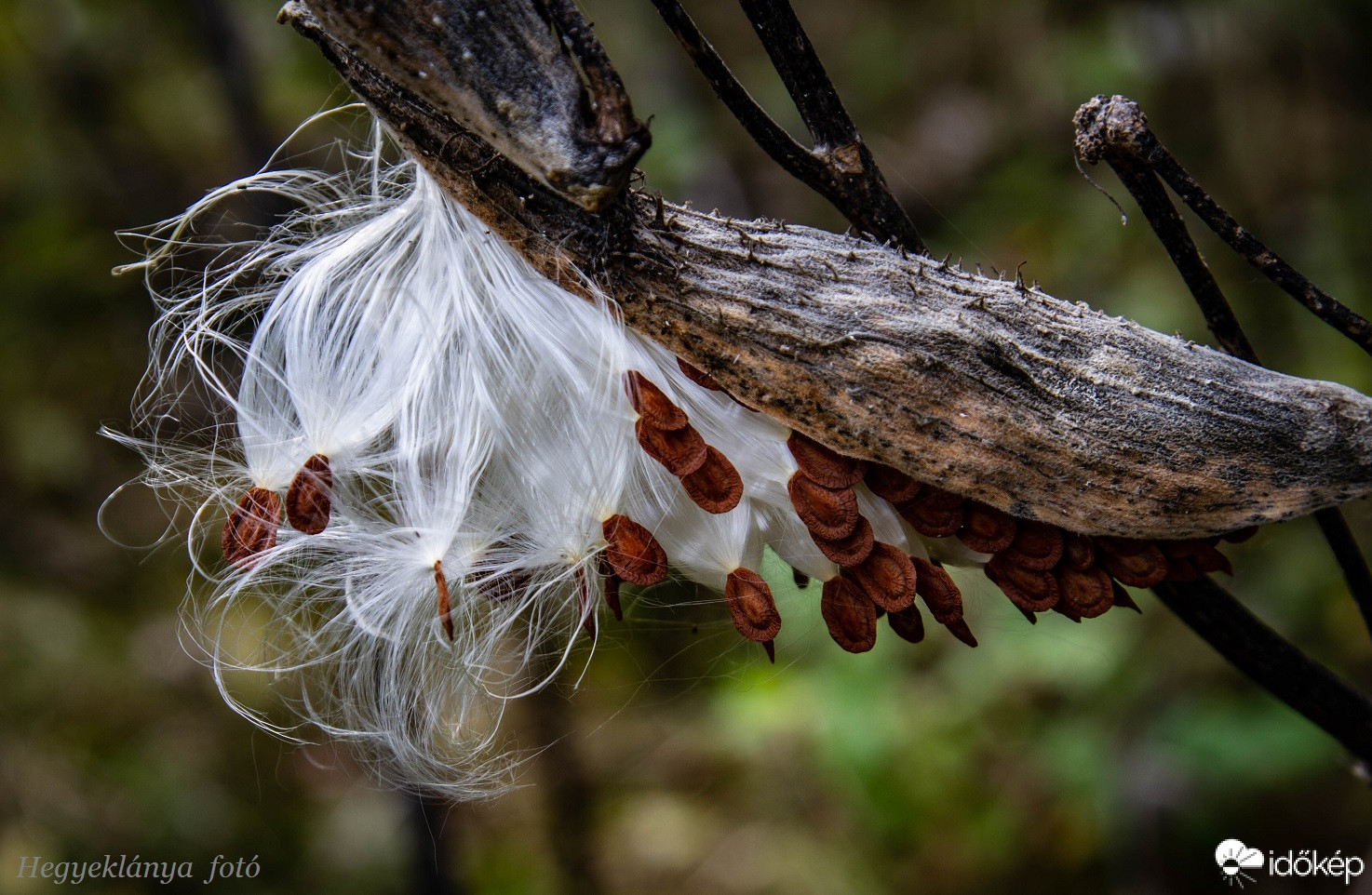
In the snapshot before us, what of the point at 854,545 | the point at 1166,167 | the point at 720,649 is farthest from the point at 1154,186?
the point at 720,649

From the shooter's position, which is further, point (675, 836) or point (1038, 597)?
point (675, 836)

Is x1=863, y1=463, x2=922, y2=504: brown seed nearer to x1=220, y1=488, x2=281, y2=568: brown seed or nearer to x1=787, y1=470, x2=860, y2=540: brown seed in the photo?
x1=787, y1=470, x2=860, y2=540: brown seed

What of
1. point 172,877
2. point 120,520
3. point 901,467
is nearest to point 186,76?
point 120,520

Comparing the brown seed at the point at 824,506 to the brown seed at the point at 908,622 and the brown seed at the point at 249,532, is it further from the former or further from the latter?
the brown seed at the point at 249,532

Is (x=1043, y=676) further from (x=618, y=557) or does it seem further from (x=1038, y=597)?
(x=618, y=557)

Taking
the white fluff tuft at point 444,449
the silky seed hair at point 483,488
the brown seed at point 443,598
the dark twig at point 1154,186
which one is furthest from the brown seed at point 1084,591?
the brown seed at point 443,598

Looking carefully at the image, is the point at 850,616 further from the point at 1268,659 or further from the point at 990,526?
the point at 1268,659
